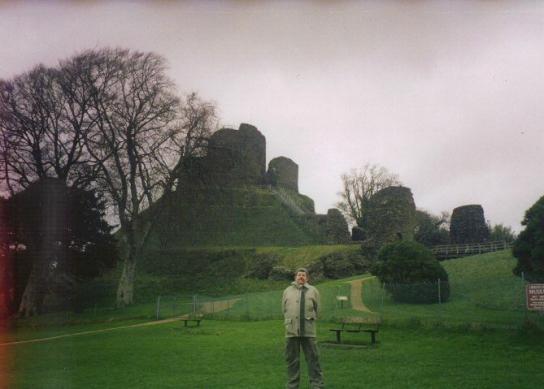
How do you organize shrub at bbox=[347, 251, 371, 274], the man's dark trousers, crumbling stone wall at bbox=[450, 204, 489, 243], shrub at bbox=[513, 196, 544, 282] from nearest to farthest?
1. the man's dark trousers
2. shrub at bbox=[513, 196, 544, 282]
3. shrub at bbox=[347, 251, 371, 274]
4. crumbling stone wall at bbox=[450, 204, 489, 243]

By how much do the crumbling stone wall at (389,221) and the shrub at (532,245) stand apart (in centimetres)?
1572

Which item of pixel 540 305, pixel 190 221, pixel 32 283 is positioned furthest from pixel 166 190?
pixel 540 305

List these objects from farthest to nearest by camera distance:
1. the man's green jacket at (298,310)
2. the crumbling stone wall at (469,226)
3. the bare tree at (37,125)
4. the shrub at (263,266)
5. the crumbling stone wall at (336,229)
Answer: the crumbling stone wall at (336,229), the crumbling stone wall at (469,226), the shrub at (263,266), the bare tree at (37,125), the man's green jacket at (298,310)

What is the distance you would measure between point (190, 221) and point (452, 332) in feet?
67.9

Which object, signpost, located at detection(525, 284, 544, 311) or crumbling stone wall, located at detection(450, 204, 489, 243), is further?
crumbling stone wall, located at detection(450, 204, 489, 243)

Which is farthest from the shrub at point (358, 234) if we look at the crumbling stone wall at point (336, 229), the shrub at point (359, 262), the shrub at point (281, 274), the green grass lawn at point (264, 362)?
the green grass lawn at point (264, 362)

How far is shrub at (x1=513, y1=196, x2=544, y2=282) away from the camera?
59.7ft

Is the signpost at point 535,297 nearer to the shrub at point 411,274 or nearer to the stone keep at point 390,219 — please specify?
the shrub at point 411,274

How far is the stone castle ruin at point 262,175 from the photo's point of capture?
39.9 m

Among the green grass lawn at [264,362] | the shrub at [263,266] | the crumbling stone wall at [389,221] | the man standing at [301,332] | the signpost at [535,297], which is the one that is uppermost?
the crumbling stone wall at [389,221]

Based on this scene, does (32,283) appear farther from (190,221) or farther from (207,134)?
(207,134)

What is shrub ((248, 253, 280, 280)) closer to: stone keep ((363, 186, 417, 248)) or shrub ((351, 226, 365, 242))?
stone keep ((363, 186, 417, 248))

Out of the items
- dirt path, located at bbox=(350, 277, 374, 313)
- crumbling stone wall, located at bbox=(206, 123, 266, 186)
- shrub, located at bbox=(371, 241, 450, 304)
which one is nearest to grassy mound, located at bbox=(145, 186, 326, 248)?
crumbling stone wall, located at bbox=(206, 123, 266, 186)

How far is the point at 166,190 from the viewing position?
29.8 m
